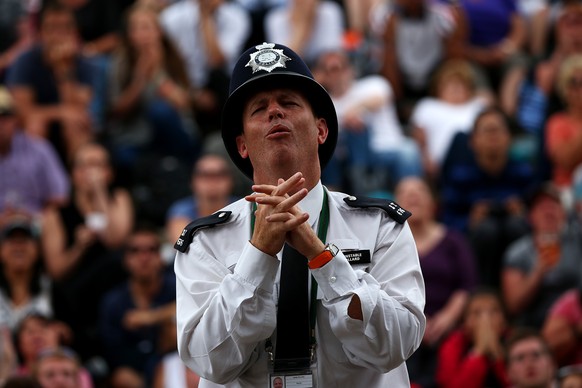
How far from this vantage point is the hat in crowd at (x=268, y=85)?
5340 millimetres

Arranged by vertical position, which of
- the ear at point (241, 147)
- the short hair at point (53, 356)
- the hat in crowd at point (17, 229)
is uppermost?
the hat in crowd at point (17, 229)

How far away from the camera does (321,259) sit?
503 cm

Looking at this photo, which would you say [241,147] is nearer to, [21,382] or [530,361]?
[21,382]

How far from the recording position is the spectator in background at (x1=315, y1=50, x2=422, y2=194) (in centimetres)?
1328

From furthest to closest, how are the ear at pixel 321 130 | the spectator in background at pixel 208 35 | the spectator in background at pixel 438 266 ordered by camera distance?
the spectator in background at pixel 208 35 < the spectator in background at pixel 438 266 < the ear at pixel 321 130

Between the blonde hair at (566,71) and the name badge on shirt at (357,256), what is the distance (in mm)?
8074

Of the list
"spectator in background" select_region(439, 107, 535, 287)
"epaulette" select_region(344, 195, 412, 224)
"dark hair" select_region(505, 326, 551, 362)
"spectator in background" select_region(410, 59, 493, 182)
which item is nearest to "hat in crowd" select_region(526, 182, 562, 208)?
"spectator in background" select_region(439, 107, 535, 287)

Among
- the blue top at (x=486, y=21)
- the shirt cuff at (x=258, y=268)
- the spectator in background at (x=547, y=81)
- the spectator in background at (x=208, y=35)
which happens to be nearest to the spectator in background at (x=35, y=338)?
the spectator in background at (x=208, y=35)

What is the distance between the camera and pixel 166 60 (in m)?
14.5

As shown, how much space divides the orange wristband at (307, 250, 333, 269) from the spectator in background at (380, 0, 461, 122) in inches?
397

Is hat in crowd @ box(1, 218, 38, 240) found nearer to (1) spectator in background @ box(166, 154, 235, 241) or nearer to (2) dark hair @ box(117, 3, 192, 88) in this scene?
(1) spectator in background @ box(166, 154, 235, 241)

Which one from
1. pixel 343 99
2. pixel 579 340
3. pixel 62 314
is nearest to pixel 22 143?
pixel 62 314

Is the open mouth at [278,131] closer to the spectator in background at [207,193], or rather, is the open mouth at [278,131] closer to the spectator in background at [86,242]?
the spectator in background at [207,193]

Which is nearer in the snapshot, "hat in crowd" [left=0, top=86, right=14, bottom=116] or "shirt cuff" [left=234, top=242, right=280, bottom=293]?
"shirt cuff" [left=234, top=242, right=280, bottom=293]
